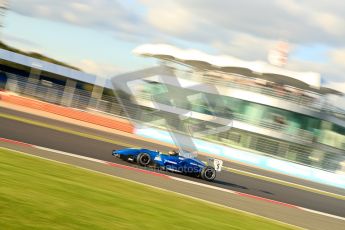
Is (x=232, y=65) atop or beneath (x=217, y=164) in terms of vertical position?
atop

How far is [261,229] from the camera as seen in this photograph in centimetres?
810

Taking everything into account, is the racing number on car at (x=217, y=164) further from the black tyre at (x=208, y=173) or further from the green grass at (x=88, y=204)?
the green grass at (x=88, y=204)

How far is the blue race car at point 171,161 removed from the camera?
1435 centimetres

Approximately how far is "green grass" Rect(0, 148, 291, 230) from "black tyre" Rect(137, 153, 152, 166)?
4.10 metres

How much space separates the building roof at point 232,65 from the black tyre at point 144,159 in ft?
85.1

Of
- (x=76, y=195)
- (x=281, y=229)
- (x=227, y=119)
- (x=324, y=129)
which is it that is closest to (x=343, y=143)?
(x=324, y=129)

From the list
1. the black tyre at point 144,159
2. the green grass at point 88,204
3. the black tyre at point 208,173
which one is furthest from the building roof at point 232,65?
the green grass at point 88,204

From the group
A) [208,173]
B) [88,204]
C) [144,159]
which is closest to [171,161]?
[144,159]

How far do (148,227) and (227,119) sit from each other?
108 feet

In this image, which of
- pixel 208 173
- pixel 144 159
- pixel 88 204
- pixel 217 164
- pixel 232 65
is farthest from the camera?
pixel 232 65

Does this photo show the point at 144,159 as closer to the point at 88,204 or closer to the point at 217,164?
the point at 217,164

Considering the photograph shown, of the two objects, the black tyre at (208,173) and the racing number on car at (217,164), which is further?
the black tyre at (208,173)

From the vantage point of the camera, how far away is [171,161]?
1440 centimetres

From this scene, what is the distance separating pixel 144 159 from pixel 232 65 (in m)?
27.5
